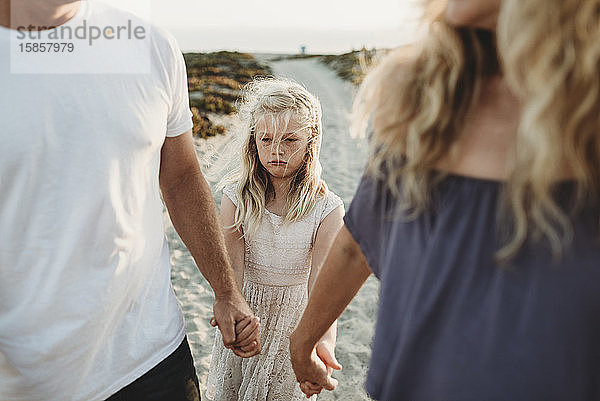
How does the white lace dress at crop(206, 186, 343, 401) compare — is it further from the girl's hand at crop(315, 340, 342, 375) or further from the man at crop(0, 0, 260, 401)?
the man at crop(0, 0, 260, 401)

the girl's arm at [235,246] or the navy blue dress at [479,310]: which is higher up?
the navy blue dress at [479,310]

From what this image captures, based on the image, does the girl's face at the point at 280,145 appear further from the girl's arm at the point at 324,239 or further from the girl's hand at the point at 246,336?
the girl's hand at the point at 246,336

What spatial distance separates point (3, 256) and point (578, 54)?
1.40 meters

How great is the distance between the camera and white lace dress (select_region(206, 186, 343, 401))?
239cm

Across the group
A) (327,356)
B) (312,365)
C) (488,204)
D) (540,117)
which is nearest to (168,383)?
(312,365)

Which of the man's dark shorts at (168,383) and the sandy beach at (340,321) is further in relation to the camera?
the sandy beach at (340,321)

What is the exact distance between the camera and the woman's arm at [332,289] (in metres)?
1.43

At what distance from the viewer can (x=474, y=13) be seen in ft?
3.39

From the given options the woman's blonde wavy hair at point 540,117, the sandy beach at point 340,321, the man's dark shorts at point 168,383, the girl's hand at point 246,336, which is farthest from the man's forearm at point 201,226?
the woman's blonde wavy hair at point 540,117

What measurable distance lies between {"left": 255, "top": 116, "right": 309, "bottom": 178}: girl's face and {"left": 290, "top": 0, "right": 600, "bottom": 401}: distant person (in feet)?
3.68

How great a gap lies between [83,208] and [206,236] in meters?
0.62

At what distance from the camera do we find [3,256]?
1400mm

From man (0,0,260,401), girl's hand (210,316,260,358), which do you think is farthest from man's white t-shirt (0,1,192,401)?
girl's hand (210,316,260,358)

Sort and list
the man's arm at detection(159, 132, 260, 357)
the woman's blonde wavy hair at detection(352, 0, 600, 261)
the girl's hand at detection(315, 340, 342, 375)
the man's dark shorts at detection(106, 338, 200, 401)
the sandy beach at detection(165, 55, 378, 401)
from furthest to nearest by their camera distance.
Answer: the sandy beach at detection(165, 55, 378, 401)
the girl's hand at detection(315, 340, 342, 375)
the man's arm at detection(159, 132, 260, 357)
the man's dark shorts at detection(106, 338, 200, 401)
the woman's blonde wavy hair at detection(352, 0, 600, 261)
